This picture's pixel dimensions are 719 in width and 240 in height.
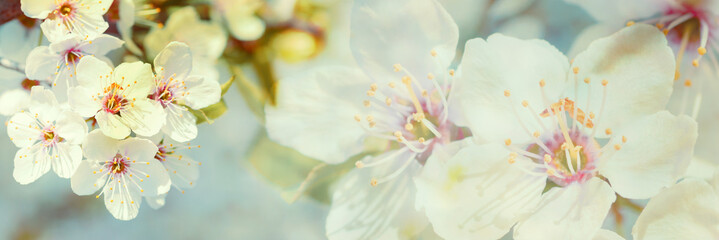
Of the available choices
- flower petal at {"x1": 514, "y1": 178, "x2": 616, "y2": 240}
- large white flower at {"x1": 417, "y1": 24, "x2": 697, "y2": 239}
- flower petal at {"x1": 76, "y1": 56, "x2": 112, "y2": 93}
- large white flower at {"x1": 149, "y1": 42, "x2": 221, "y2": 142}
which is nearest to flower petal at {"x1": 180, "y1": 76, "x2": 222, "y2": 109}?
large white flower at {"x1": 149, "y1": 42, "x2": 221, "y2": 142}

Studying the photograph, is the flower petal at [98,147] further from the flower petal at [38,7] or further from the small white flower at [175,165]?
the flower petal at [38,7]

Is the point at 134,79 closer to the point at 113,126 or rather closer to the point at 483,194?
the point at 113,126

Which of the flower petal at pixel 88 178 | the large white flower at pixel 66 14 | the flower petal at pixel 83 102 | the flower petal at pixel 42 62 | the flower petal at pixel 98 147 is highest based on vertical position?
the large white flower at pixel 66 14

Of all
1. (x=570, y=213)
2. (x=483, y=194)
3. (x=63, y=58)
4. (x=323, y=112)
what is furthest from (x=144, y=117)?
(x=570, y=213)

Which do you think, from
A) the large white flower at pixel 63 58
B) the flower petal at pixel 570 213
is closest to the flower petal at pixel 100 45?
the large white flower at pixel 63 58

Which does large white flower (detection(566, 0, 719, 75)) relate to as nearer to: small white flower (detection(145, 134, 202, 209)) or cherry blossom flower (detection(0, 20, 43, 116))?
small white flower (detection(145, 134, 202, 209))
